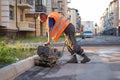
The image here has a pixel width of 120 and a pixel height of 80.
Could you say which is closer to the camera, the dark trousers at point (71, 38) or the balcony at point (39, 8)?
the dark trousers at point (71, 38)

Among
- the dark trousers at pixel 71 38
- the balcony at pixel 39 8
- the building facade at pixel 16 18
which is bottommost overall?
the dark trousers at pixel 71 38

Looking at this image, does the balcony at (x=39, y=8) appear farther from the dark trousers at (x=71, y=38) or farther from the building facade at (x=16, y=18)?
the dark trousers at (x=71, y=38)

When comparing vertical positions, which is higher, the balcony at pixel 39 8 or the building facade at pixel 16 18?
the balcony at pixel 39 8

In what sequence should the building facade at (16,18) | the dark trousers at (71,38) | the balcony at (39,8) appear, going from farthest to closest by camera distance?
1. the balcony at (39,8)
2. the building facade at (16,18)
3. the dark trousers at (71,38)

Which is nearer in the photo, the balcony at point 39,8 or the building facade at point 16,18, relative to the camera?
the building facade at point 16,18

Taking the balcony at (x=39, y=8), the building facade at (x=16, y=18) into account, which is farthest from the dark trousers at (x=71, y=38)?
Answer: the balcony at (x=39, y=8)

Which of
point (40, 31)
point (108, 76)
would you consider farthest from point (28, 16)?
point (108, 76)

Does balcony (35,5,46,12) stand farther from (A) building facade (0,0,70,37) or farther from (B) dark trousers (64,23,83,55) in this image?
(B) dark trousers (64,23,83,55)

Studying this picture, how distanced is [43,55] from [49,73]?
67.1 inches

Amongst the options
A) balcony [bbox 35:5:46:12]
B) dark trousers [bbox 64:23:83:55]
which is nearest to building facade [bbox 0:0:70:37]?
balcony [bbox 35:5:46:12]

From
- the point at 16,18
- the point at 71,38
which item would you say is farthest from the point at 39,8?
the point at 71,38

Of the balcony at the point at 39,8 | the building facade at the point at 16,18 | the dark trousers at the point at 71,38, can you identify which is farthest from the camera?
the balcony at the point at 39,8

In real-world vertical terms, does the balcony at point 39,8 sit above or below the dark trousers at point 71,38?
above

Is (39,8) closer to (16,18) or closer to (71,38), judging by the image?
(16,18)
